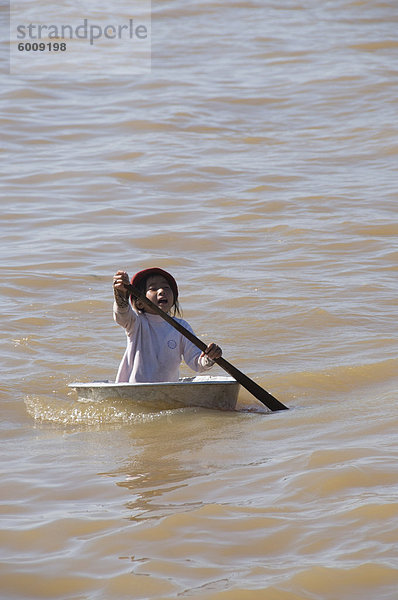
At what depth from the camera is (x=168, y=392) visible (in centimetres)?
493

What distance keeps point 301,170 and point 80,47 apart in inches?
337

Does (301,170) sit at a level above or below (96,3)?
below

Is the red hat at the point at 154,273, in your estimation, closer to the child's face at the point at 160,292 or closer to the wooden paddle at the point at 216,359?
the child's face at the point at 160,292

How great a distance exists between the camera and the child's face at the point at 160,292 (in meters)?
5.12

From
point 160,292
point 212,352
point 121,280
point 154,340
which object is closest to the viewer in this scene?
point 121,280

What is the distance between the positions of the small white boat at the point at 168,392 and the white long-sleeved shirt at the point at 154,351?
0.75 ft

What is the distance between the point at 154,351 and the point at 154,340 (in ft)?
0.20

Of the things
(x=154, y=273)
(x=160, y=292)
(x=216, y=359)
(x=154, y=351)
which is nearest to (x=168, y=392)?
(x=216, y=359)

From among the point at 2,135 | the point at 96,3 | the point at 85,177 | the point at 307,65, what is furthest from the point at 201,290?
the point at 96,3

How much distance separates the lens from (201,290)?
24.9 feet

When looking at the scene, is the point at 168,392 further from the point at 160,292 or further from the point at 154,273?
the point at 154,273

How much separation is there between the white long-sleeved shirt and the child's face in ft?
0.41

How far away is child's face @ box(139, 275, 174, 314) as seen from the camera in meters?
5.12

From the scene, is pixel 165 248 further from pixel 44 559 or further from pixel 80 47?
pixel 80 47
